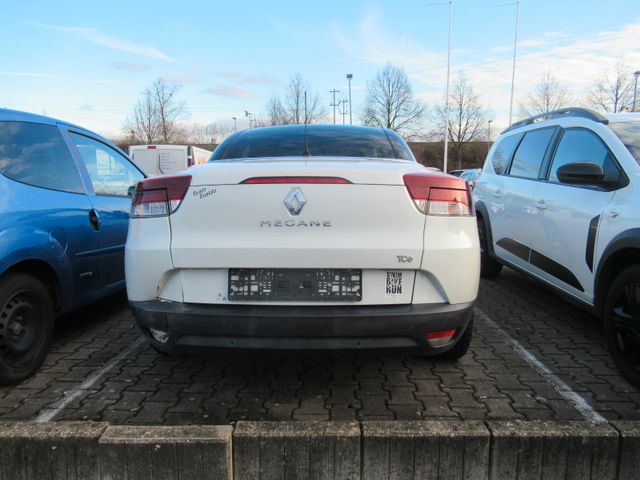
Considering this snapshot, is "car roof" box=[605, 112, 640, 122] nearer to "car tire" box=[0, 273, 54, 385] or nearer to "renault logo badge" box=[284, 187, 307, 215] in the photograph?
"renault logo badge" box=[284, 187, 307, 215]

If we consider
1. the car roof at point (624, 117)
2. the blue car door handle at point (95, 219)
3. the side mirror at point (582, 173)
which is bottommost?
the blue car door handle at point (95, 219)

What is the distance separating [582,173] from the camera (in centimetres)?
330

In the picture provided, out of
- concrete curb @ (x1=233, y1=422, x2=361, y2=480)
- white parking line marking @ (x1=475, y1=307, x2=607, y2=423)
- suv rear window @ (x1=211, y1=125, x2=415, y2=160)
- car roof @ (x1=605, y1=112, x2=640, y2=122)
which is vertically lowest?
white parking line marking @ (x1=475, y1=307, x2=607, y2=423)

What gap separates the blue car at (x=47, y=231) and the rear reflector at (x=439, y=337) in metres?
2.39

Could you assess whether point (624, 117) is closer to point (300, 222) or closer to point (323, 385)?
point (300, 222)

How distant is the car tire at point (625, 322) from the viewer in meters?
2.82

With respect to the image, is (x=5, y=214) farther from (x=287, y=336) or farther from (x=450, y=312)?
(x=450, y=312)

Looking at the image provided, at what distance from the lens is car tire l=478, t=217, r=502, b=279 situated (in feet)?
18.6

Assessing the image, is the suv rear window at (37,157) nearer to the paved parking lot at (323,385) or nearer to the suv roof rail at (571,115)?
the paved parking lot at (323,385)

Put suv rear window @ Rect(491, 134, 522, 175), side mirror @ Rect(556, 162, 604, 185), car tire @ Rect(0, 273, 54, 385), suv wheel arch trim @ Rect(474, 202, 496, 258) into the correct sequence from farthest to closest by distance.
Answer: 1. suv wheel arch trim @ Rect(474, 202, 496, 258)
2. suv rear window @ Rect(491, 134, 522, 175)
3. side mirror @ Rect(556, 162, 604, 185)
4. car tire @ Rect(0, 273, 54, 385)

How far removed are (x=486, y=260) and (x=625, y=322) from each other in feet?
9.61

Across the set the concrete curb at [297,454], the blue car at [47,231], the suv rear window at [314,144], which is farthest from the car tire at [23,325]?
the concrete curb at [297,454]

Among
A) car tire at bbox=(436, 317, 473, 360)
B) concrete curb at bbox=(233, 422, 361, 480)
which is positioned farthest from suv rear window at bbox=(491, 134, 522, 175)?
concrete curb at bbox=(233, 422, 361, 480)

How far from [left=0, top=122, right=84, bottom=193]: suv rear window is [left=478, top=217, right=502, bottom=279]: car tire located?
4306mm
